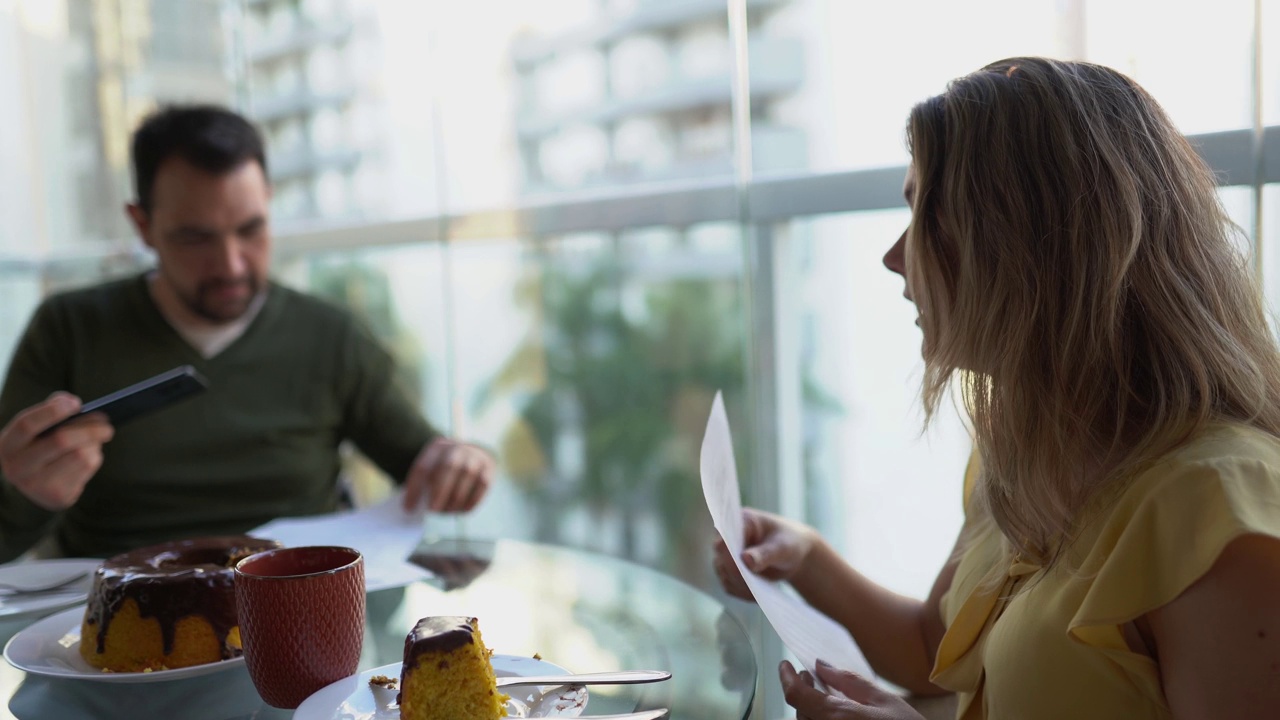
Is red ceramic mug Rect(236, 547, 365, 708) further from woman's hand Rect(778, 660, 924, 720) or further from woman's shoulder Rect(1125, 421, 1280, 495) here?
woman's shoulder Rect(1125, 421, 1280, 495)

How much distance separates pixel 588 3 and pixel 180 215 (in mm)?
955

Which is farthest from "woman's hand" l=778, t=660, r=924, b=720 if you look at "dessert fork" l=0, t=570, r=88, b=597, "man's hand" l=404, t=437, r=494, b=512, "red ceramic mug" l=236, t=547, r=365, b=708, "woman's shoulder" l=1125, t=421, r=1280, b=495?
"dessert fork" l=0, t=570, r=88, b=597

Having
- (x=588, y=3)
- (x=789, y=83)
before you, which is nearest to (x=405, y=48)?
(x=588, y=3)

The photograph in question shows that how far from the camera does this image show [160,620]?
0.93m

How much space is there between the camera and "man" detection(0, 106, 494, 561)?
1772 millimetres

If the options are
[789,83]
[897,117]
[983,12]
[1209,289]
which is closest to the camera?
[1209,289]

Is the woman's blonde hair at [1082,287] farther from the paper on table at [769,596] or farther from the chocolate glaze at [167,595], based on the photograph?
the chocolate glaze at [167,595]

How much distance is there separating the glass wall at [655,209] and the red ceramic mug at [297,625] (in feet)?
2.11

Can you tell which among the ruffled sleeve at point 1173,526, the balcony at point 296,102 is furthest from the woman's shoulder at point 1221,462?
the balcony at point 296,102

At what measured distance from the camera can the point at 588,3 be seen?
2223mm

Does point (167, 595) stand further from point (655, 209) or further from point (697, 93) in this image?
point (697, 93)

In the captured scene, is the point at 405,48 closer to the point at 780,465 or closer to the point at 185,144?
the point at 185,144

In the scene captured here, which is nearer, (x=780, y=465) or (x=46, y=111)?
(x=780, y=465)

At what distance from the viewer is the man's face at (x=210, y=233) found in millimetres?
1841
